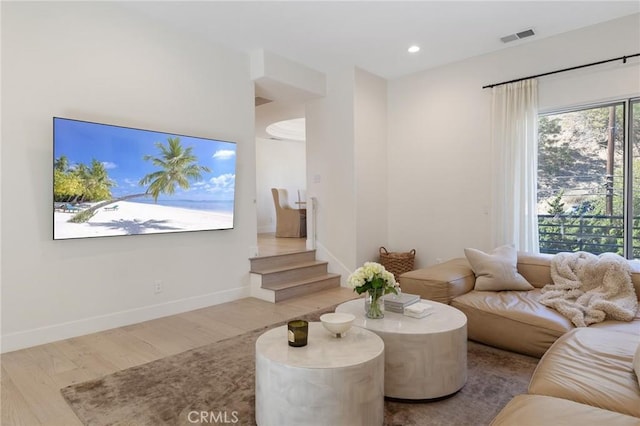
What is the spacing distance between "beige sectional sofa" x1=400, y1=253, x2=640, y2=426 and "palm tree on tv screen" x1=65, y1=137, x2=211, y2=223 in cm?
241

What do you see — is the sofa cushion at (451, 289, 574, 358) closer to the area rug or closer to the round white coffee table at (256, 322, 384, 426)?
the area rug

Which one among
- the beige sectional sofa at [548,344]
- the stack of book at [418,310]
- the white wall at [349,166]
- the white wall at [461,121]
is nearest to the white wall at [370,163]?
the white wall at [349,166]

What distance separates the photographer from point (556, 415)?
4.04ft

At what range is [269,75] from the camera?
444 centimetres

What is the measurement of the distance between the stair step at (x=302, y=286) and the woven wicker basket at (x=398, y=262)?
2.29ft

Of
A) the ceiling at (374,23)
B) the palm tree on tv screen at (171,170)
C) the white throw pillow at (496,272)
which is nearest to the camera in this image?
the white throw pillow at (496,272)

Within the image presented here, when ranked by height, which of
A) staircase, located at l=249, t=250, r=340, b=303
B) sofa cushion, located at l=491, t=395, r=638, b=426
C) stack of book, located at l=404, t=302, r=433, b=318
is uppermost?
stack of book, located at l=404, t=302, r=433, b=318

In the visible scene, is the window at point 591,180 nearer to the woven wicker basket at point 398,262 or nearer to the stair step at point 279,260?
the woven wicker basket at point 398,262

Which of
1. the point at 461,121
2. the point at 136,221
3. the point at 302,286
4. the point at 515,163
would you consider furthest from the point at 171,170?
the point at 515,163

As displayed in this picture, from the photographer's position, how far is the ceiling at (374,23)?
340cm

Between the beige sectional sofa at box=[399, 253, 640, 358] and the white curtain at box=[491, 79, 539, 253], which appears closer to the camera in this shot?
the beige sectional sofa at box=[399, 253, 640, 358]

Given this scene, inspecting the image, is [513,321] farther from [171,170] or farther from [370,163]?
[171,170]

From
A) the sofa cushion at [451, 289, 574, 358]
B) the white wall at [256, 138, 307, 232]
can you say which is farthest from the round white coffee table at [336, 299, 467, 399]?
the white wall at [256, 138, 307, 232]

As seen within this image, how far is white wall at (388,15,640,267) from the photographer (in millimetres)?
3744
